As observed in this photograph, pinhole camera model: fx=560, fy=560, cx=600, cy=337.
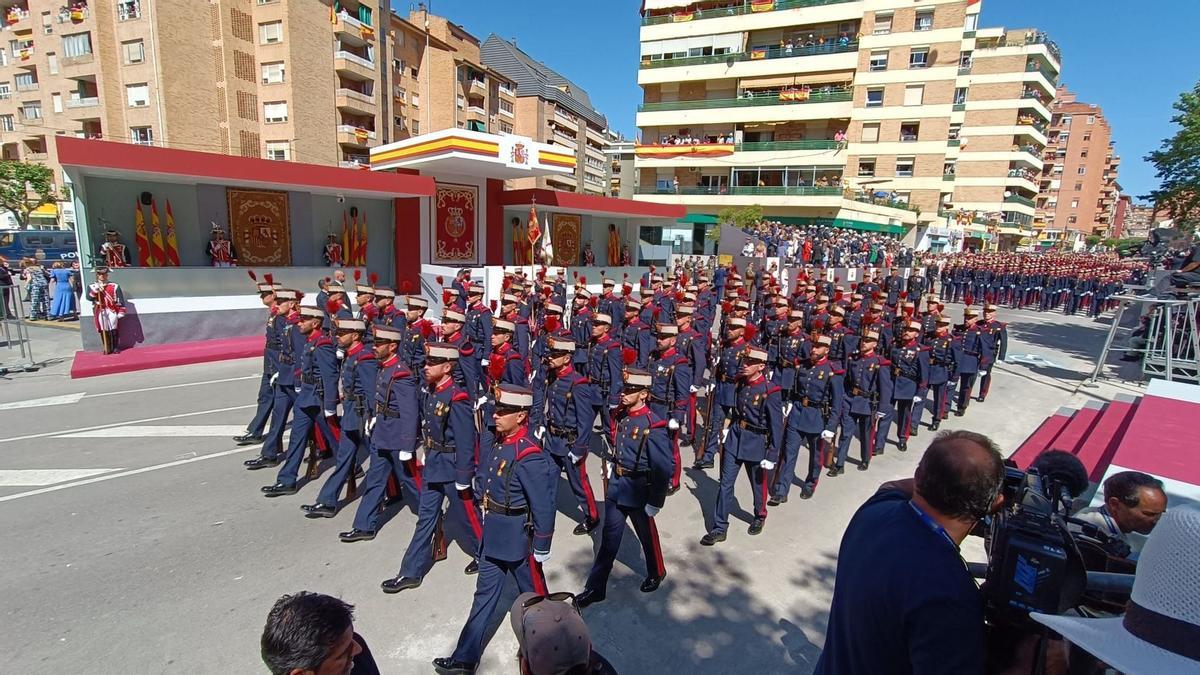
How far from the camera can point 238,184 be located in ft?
49.3

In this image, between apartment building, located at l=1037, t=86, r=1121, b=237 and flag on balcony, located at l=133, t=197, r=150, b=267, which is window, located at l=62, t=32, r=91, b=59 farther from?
apartment building, located at l=1037, t=86, r=1121, b=237

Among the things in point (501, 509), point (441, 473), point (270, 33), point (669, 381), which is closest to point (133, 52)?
point (270, 33)

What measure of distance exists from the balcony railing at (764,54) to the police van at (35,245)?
133 feet

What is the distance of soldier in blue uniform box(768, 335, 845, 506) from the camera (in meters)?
6.32

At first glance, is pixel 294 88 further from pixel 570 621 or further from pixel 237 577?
pixel 570 621

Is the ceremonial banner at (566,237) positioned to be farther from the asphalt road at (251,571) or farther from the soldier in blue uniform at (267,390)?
the asphalt road at (251,571)

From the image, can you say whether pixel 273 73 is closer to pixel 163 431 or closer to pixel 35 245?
pixel 35 245

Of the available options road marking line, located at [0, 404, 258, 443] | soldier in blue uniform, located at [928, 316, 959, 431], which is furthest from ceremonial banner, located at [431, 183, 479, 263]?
soldier in blue uniform, located at [928, 316, 959, 431]

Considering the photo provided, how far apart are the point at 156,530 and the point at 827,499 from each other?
276 inches

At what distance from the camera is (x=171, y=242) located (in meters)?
14.3

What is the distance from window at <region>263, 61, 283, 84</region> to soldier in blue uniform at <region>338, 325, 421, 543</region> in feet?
130

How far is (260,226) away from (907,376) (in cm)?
1659

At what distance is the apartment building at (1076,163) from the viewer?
3162 inches

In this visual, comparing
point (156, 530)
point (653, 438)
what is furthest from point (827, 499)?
point (156, 530)
